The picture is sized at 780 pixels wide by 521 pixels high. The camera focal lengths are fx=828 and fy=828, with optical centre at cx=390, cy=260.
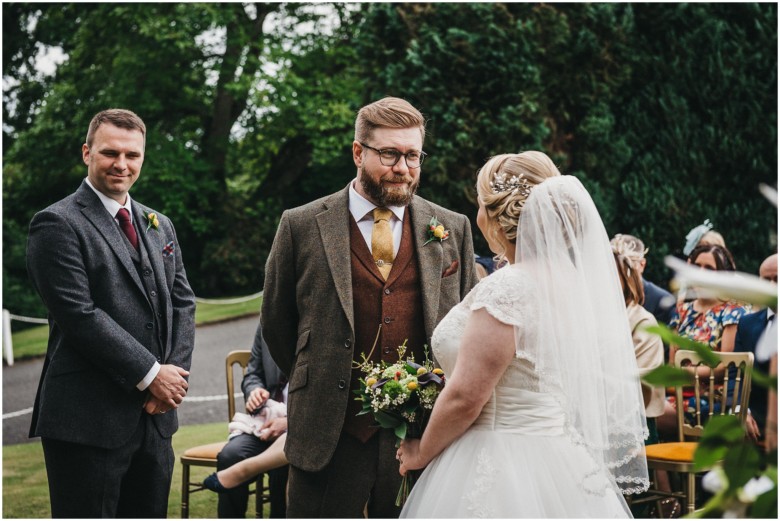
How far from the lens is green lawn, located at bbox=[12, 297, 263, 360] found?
623 inches

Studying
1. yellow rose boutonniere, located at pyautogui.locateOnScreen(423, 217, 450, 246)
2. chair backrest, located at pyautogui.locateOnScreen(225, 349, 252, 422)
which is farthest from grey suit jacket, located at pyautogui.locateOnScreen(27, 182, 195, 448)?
chair backrest, located at pyautogui.locateOnScreen(225, 349, 252, 422)

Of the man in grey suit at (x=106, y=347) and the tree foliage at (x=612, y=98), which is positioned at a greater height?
the tree foliage at (x=612, y=98)

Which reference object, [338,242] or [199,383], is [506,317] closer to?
[338,242]

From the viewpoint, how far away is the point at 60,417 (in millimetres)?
3346

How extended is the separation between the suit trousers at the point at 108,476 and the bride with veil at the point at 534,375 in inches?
51.2

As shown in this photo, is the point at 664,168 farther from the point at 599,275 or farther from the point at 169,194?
the point at 169,194

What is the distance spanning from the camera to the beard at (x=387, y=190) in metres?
3.37

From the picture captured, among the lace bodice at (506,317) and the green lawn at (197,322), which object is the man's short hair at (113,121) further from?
the green lawn at (197,322)

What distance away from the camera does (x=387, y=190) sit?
338 cm

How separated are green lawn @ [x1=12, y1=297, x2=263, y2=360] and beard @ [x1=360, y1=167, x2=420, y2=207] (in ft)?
44.3

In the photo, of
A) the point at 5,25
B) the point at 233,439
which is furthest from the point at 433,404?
the point at 5,25

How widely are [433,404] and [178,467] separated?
5948 millimetres

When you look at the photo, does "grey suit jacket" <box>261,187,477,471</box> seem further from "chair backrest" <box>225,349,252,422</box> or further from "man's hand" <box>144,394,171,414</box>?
"chair backrest" <box>225,349,252,422</box>

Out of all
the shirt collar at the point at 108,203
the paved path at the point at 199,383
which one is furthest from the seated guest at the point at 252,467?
the paved path at the point at 199,383
